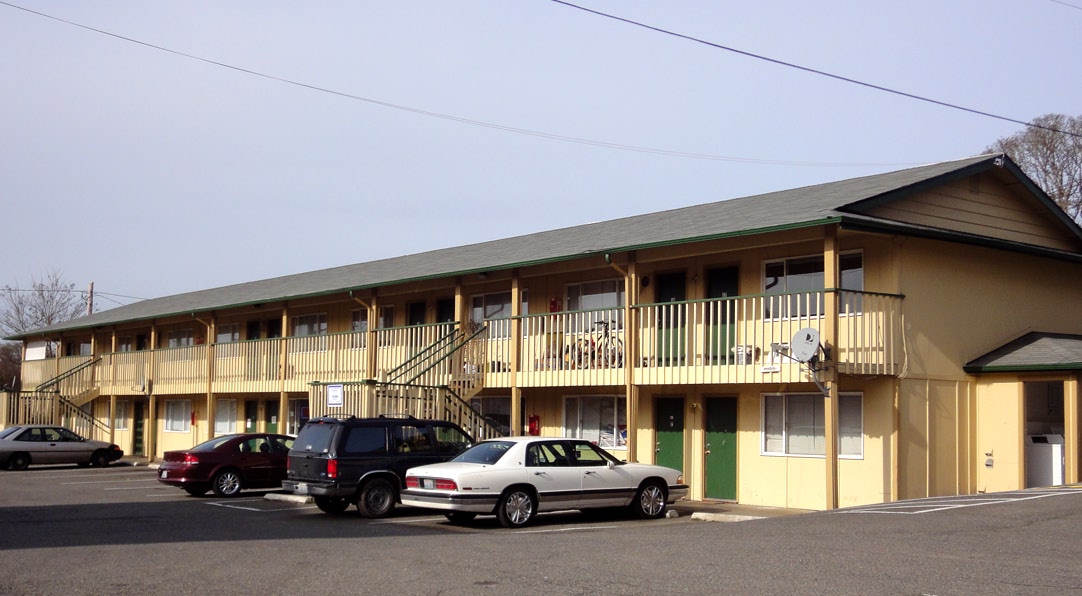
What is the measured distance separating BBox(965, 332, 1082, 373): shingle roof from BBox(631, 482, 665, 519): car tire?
Result: 246 inches

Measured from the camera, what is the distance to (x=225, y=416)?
37.1 meters

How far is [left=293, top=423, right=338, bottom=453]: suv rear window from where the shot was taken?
17.9 m

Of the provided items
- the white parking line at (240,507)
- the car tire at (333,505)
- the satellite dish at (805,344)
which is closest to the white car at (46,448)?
the white parking line at (240,507)

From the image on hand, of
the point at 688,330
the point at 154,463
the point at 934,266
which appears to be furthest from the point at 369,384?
the point at 154,463

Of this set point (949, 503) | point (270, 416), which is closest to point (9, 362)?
point (270, 416)

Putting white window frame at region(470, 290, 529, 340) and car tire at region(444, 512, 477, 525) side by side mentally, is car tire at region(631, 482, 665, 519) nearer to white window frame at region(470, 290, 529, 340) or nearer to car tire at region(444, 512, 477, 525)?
car tire at region(444, 512, 477, 525)

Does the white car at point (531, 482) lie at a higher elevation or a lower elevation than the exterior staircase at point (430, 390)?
lower

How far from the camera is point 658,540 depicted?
1322 cm

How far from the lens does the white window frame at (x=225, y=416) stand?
36594 millimetres

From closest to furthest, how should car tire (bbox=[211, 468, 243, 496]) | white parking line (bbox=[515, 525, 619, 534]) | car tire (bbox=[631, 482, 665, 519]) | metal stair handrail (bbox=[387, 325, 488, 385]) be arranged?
white parking line (bbox=[515, 525, 619, 534]) → car tire (bbox=[631, 482, 665, 519]) → car tire (bbox=[211, 468, 243, 496]) → metal stair handrail (bbox=[387, 325, 488, 385])

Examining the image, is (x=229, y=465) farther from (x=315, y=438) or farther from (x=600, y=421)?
(x=600, y=421)

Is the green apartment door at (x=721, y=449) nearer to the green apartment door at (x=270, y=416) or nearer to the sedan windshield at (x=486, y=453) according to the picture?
the sedan windshield at (x=486, y=453)

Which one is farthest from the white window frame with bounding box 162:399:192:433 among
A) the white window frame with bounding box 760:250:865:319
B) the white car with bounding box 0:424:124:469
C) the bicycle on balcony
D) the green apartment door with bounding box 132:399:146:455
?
the white window frame with bounding box 760:250:865:319

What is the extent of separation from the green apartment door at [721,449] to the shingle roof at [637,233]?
3.43 metres
